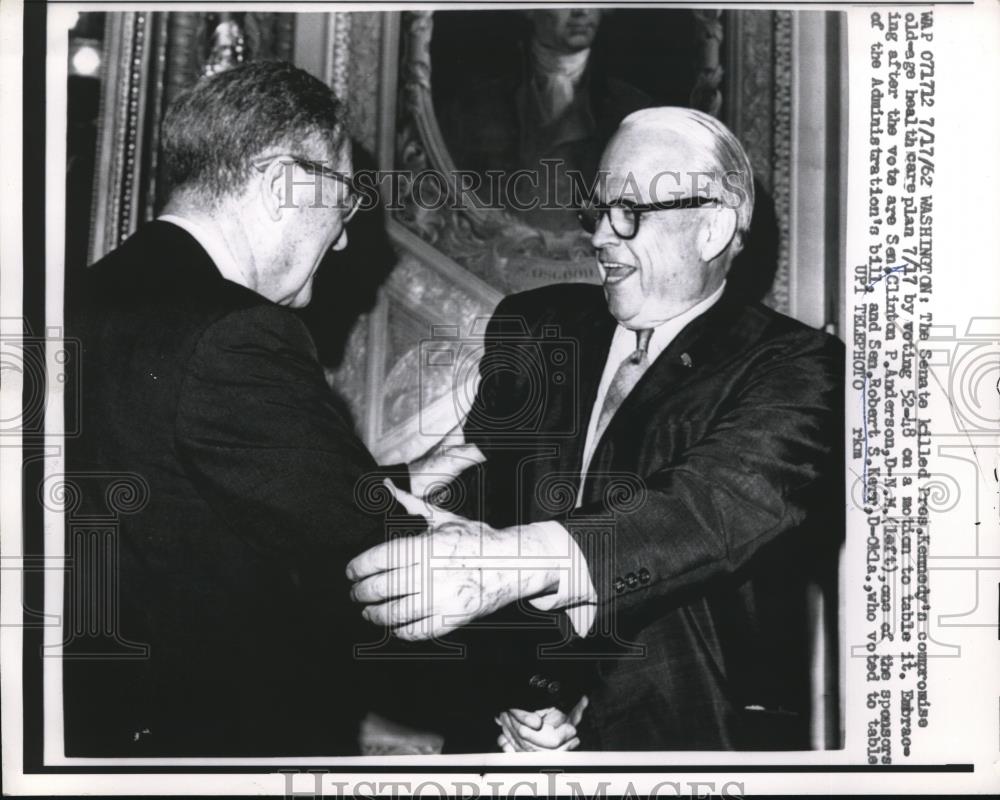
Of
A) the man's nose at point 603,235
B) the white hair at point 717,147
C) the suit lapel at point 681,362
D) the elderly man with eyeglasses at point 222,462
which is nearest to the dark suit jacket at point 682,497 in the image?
the suit lapel at point 681,362

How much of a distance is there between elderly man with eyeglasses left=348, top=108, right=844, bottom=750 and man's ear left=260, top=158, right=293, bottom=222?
642mm

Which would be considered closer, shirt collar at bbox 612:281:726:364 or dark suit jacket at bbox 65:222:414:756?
dark suit jacket at bbox 65:222:414:756

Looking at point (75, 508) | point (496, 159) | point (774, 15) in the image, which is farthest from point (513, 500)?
point (774, 15)

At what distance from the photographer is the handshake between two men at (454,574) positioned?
300 centimetres

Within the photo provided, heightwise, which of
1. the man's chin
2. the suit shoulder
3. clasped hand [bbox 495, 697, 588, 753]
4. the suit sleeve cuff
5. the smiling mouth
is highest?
the smiling mouth

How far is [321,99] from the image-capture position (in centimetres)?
312

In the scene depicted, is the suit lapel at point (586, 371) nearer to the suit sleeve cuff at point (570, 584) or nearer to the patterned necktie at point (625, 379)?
the patterned necktie at point (625, 379)

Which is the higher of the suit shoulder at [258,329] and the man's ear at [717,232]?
the man's ear at [717,232]

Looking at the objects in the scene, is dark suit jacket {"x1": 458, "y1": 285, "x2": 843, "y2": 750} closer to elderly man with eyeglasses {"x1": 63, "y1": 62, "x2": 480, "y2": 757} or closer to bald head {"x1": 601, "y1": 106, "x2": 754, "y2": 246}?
bald head {"x1": 601, "y1": 106, "x2": 754, "y2": 246}

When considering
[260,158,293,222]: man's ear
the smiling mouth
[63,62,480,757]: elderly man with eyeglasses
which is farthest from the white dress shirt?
[260,158,293,222]: man's ear

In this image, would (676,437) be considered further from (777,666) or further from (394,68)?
(394,68)

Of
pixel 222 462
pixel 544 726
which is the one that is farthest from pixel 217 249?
pixel 544 726

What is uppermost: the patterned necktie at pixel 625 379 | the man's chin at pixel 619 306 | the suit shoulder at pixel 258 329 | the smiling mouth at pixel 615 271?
the smiling mouth at pixel 615 271

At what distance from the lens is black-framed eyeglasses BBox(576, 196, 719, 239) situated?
3.09m
